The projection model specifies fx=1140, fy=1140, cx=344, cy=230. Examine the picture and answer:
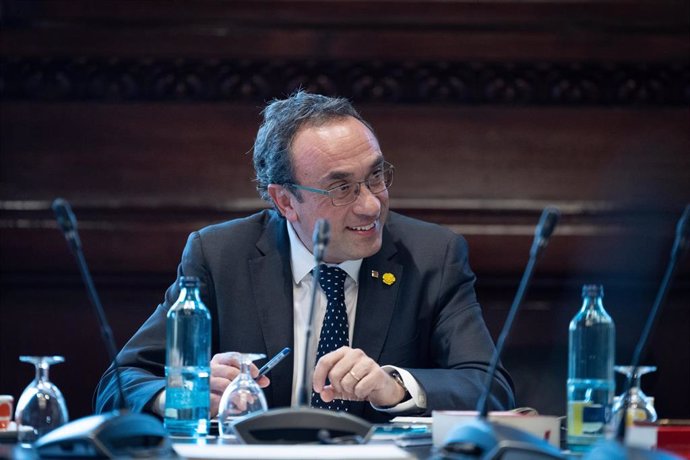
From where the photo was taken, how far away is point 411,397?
2797mm

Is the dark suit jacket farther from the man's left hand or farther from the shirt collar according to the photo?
the man's left hand

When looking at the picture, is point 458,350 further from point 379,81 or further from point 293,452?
point 379,81

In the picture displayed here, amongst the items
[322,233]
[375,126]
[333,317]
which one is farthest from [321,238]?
[375,126]

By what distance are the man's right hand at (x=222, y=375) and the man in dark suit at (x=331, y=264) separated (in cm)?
44

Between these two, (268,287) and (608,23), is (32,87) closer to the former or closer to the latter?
(268,287)

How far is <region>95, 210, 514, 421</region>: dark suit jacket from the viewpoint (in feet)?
10.1

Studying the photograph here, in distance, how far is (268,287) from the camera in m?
3.23

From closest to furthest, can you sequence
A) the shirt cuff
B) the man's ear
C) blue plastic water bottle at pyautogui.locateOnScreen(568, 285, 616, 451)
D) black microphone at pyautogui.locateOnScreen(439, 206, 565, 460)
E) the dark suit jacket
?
black microphone at pyautogui.locateOnScreen(439, 206, 565, 460), blue plastic water bottle at pyautogui.locateOnScreen(568, 285, 616, 451), the shirt cuff, the dark suit jacket, the man's ear

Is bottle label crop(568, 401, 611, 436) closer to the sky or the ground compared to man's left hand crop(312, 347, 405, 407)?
closer to the ground

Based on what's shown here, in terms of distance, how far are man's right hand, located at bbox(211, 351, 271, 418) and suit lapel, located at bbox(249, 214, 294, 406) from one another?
1.59 ft

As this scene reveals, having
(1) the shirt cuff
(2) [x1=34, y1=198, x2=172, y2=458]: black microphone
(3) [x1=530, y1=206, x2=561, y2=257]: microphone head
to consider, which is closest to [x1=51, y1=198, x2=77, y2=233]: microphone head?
(2) [x1=34, y1=198, x2=172, y2=458]: black microphone

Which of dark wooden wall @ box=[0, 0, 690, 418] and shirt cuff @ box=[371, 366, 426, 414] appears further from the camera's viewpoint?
dark wooden wall @ box=[0, 0, 690, 418]

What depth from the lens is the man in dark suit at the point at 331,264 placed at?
3.13 m

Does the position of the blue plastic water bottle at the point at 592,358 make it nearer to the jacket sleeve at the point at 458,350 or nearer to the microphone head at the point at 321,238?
the jacket sleeve at the point at 458,350
